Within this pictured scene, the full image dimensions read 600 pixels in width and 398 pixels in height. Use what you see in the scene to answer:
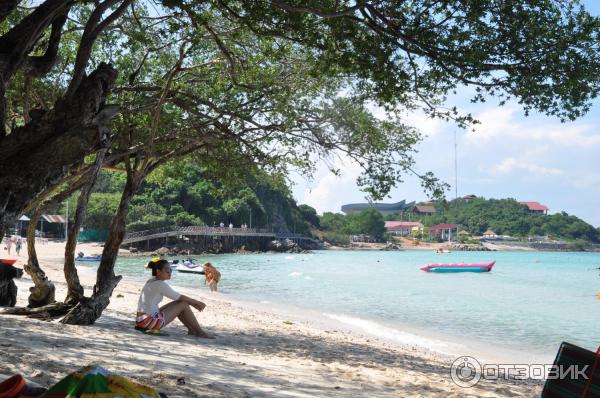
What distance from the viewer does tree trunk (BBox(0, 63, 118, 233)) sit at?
3.25 metres

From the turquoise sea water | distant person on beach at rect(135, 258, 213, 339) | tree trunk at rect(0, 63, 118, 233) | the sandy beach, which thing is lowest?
the turquoise sea water

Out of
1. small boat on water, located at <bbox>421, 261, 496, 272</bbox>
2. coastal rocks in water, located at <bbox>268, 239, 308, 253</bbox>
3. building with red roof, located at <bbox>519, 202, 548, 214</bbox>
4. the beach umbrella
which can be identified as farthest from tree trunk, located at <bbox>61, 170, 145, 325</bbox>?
building with red roof, located at <bbox>519, 202, 548, 214</bbox>

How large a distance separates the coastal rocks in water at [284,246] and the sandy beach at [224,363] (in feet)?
231

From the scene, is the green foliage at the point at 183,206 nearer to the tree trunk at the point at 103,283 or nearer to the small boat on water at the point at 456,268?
the small boat on water at the point at 456,268

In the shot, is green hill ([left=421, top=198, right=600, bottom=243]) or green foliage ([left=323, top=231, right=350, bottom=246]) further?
green hill ([left=421, top=198, right=600, bottom=243])

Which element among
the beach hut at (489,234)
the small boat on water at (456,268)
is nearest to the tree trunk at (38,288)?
the small boat on water at (456,268)

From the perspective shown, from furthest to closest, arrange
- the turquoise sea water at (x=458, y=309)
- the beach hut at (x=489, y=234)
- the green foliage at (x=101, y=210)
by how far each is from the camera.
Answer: the beach hut at (x=489, y=234) → the green foliage at (x=101, y=210) → the turquoise sea water at (x=458, y=309)

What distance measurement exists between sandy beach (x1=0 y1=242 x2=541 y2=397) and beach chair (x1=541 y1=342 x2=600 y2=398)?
1741mm

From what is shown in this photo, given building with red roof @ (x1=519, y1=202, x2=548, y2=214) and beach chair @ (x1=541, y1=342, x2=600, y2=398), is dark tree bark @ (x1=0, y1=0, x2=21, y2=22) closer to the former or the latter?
→ beach chair @ (x1=541, y1=342, x2=600, y2=398)

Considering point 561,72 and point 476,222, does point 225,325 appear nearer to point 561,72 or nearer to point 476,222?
point 561,72

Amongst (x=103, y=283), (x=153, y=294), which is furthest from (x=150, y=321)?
(x=103, y=283)

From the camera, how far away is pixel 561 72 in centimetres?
518

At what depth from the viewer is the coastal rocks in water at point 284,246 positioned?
78750 millimetres

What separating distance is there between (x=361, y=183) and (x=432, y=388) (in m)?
4.15
